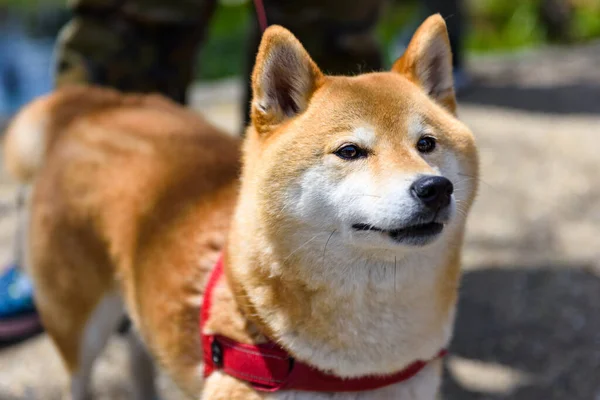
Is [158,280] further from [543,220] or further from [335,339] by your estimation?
[543,220]


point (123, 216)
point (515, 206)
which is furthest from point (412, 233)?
point (515, 206)

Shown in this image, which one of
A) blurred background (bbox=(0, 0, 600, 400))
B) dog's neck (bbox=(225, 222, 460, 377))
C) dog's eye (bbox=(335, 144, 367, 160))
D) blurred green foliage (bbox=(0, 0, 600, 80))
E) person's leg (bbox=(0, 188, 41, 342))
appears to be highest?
dog's eye (bbox=(335, 144, 367, 160))

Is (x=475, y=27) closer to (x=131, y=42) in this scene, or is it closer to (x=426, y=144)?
(x=131, y=42)

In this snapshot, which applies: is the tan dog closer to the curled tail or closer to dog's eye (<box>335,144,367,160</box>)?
dog's eye (<box>335,144,367,160</box>)

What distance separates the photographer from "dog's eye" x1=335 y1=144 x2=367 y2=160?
1.78 metres

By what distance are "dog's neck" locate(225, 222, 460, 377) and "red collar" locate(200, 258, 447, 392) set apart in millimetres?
30

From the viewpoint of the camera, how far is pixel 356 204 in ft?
5.60

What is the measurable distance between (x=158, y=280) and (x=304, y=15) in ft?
4.74

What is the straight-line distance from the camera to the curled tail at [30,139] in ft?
8.82

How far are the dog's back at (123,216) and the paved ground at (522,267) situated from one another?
2.20 feet

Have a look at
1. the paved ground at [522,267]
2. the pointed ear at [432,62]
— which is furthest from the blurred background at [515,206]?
the pointed ear at [432,62]

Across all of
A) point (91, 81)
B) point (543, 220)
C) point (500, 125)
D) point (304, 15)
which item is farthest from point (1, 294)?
point (500, 125)

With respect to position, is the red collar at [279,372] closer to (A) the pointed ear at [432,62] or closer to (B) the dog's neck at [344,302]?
(B) the dog's neck at [344,302]

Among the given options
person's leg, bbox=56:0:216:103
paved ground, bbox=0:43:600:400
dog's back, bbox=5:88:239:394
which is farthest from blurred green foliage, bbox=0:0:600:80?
dog's back, bbox=5:88:239:394
